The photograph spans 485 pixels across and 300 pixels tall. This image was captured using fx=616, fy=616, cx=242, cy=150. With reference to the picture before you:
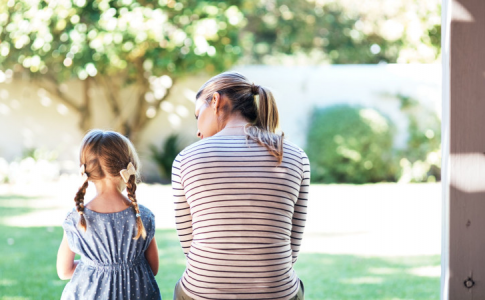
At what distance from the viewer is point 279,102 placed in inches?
452

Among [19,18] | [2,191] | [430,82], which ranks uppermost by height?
[19,18]

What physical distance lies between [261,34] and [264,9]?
2.13 metres

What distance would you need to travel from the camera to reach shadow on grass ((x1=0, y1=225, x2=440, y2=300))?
4516 millimetres

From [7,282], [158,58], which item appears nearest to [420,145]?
[158,58]

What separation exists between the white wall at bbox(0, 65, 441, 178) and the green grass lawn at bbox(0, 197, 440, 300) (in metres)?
5.88

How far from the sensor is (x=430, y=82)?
11.4m

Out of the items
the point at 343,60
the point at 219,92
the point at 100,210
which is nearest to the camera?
the point at 219,92

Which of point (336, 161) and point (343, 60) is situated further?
point (343, 60)

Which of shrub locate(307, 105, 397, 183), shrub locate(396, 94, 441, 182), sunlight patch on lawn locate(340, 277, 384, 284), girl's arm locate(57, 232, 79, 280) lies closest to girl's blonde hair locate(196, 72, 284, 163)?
girl's arm locate(57, 232, 79, 280)

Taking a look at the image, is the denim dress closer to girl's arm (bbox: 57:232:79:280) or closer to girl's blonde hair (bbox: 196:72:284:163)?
girl's arm (bbox: 57:232:79:280)

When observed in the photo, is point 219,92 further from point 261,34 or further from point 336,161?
point 261,34

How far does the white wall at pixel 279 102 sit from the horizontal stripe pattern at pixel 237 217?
974 centimetres

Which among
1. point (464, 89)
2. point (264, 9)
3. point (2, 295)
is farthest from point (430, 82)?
point (464, 89)

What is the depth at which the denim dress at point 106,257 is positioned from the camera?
2.29 meters
